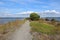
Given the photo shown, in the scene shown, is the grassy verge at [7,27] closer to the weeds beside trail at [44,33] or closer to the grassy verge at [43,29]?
the grassy verge at [43,29]

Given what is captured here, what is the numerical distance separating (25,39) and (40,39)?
1.40 metres

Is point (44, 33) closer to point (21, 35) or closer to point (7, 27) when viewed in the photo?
point (21, 35)

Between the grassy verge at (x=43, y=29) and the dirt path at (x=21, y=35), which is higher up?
the dirt path at (x=21, y=35)

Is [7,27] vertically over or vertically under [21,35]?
under

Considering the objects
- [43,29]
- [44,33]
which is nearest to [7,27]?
[43,29]

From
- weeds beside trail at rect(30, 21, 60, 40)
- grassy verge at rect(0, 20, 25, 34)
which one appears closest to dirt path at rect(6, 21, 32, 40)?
weeds beside trail at rect(30, 21, 60, 40)

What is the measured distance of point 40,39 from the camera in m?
13.4

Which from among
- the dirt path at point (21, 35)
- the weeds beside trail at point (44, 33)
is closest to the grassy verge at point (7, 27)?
the dirt path at point (21, 35)

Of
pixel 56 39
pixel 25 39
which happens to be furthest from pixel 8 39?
pixel 56 39

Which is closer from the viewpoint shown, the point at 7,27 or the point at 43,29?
the point at 43,29

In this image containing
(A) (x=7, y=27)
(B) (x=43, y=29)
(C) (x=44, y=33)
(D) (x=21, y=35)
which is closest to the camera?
(D) (x=21, y=35)

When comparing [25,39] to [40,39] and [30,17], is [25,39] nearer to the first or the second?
[40,39]

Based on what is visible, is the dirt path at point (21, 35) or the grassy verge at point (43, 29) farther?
the grassy verge at point (43, 29)

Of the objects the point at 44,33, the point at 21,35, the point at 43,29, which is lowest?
the point at 43,29
